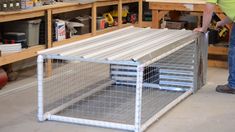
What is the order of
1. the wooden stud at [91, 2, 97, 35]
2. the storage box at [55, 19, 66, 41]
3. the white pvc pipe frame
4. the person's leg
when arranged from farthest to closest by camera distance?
the wooden stud at [91, 2, 97, 35] → the storage box at [55, 19, 66, 41] → the person's leg → the white pvc pipe frame

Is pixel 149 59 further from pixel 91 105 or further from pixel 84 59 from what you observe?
pixel 91 105

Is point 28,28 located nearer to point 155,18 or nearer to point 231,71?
point 155,18

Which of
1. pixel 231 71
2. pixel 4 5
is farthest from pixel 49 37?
pixel 231 71

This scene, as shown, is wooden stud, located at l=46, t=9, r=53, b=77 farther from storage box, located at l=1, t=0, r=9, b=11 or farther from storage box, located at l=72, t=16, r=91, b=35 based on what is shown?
storage box, located at l=72, t=16, r=91, b=35

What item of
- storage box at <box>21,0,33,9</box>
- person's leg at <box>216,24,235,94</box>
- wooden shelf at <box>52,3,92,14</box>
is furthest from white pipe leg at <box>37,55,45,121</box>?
person's leg at <box>216,24,235,94</box>

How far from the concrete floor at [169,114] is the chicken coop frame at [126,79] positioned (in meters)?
0.08

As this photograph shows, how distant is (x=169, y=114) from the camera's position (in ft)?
12.2

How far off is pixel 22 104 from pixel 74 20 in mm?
2150

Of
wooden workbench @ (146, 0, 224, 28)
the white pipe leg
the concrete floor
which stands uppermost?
wooden workbench @ (146, 0, 224, 28)

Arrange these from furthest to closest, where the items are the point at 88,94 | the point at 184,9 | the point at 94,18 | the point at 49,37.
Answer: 1. the point at 94,18
2. the point at 184,9
3. the point at 49,37
4. the point at 88,94

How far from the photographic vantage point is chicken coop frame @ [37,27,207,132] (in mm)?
3305

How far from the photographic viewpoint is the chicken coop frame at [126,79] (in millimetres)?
3305

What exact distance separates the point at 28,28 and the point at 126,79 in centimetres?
117

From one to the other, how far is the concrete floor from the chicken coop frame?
0.25ft
